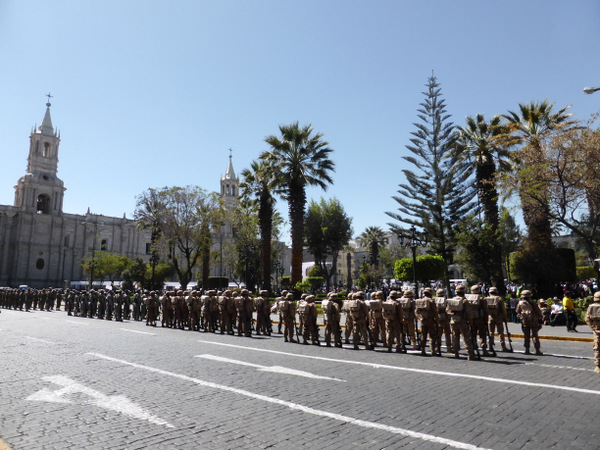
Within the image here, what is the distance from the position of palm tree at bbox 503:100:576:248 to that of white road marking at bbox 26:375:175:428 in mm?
20511

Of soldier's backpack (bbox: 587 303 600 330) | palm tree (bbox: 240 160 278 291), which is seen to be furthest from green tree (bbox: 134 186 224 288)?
soldier's backpack (bbox: 587 303 600 330)

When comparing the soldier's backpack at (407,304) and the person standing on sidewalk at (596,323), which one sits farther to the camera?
the soldier's backpack at (407,304)

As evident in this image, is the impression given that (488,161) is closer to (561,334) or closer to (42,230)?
(561,334)

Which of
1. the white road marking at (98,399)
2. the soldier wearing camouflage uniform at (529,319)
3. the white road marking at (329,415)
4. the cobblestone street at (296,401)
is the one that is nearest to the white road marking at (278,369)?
the cobblestone street at (296,401)

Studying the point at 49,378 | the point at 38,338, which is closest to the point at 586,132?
the point at 49,378

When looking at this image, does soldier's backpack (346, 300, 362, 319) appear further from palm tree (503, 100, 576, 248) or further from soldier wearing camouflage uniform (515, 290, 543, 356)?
palm tree (503, 100, 576, 248)

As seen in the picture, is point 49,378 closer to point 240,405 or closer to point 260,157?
point 240,405

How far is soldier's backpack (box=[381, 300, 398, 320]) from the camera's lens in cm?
1154

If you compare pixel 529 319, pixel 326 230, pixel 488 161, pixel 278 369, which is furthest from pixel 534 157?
pixel 326 230

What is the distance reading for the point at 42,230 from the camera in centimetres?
7731

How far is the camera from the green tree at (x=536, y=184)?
21.3 m

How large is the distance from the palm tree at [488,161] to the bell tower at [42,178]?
73.4 metres

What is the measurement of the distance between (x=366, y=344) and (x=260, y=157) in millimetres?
22342

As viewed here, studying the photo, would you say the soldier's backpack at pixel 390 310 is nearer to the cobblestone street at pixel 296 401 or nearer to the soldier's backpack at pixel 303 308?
the cobblestone street at pixel 296 401
